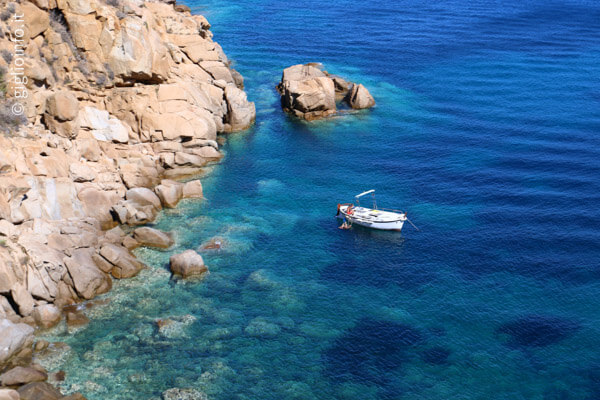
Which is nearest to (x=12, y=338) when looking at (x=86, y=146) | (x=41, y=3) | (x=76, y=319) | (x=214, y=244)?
(x=76, y=319)

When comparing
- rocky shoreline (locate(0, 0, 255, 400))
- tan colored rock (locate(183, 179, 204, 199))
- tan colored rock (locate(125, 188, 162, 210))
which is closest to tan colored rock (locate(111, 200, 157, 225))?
rocky shoreline (locate(0, 0, 255, 400))

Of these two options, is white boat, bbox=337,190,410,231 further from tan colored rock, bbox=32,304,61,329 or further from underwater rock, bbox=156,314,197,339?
tan colored rock, bbox=32,304,61,329

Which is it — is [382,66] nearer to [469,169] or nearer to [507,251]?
[469,169]

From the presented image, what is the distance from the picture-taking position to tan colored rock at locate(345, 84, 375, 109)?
113312 mm

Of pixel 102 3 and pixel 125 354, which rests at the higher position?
pixel 102 3

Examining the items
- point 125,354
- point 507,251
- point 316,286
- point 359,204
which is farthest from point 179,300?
point 507,251

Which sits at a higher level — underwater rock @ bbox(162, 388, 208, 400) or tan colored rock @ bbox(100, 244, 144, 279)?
tan colored rock @ bbox(100, 244, 144, 279)

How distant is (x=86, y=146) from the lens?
78688 mm

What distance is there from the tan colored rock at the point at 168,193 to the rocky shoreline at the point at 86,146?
0.13 metres

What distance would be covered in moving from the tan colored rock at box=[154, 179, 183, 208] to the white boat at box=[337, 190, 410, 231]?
2095 centimetres

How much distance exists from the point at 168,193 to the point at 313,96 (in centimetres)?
3842

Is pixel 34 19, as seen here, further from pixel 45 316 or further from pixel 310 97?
pixel 310 97

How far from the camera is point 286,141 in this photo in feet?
334

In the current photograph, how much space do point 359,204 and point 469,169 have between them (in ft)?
64.0
